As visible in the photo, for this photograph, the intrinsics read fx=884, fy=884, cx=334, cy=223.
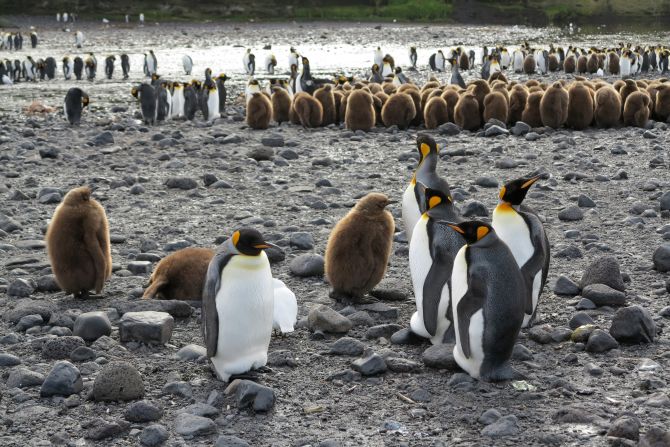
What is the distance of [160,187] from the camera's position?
9.11 metres

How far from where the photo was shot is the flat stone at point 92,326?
15.4ft

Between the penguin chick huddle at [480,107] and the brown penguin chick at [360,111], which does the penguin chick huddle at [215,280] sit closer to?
the brown penguin chick at [360,111]

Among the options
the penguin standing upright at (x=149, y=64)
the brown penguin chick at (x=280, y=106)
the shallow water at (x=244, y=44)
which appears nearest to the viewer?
the brown penguin chick at (x=280, y=106)

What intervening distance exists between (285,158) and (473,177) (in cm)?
246

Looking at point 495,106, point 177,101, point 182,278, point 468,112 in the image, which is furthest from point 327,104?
point 182,278

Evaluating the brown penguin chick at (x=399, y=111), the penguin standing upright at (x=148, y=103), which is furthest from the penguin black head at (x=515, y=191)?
the penguin standing upright at (x=148, y=103)

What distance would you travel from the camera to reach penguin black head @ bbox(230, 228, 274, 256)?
4.14m

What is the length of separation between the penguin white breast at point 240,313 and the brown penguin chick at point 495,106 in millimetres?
9033

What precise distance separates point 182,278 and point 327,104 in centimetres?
859

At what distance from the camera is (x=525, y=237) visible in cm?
483

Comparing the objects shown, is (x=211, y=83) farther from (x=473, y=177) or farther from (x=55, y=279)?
(x=55, y=279)

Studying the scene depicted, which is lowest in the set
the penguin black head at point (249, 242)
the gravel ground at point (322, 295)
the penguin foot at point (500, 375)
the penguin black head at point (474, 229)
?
the gravel ground at point (322, 295)

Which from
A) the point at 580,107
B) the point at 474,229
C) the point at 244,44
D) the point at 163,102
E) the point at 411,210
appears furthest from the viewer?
the point at 244,44

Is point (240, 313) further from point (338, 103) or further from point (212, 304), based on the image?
point (338, 103)
